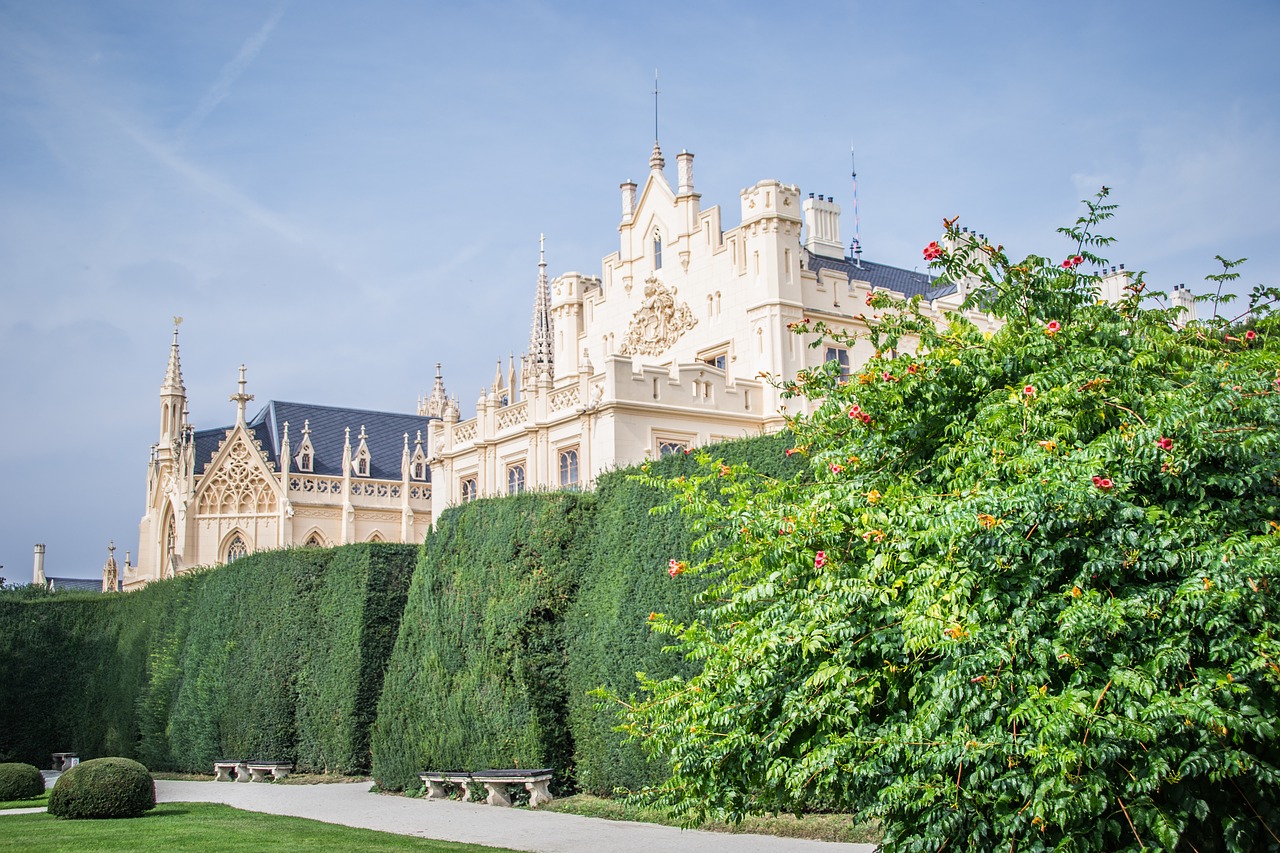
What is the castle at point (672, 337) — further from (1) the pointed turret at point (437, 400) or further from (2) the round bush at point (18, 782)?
(1) the pointed turret at point (437, 400)

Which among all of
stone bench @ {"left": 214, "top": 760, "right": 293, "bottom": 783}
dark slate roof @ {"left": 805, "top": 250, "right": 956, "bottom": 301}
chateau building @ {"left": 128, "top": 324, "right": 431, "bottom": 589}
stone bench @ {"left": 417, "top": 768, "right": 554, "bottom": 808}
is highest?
dark slate roof @ {"left": 805, "top": 250, "right": 956, "bottom": 301}

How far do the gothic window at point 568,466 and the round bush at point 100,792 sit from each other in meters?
12.6

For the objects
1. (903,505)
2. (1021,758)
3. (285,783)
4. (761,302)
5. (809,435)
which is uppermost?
(761,302)

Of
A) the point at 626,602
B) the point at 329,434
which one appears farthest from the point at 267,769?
the point at 329,434

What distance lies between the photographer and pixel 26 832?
17422 millimetres

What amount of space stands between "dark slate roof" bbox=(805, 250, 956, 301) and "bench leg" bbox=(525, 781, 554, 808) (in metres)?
21.0

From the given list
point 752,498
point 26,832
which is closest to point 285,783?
point 26,832

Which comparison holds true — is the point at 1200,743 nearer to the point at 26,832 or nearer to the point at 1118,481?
the point at 1118,481

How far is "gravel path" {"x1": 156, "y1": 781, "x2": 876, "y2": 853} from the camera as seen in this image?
1482cm

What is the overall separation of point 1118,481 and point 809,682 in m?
2.56

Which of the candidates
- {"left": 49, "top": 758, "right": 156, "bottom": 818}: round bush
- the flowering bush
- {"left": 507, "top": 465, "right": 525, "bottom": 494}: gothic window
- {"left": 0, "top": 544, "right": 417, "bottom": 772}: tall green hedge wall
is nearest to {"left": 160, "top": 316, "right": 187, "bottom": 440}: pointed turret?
{"left": 0, "top": 544, "right": 417, "bottom": 772}: tall green hedge wall

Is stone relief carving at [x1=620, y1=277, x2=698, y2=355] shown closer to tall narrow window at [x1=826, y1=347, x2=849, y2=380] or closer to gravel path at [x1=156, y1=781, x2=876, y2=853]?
tall narrow window at [x1=826, y1=347, x2=849, y2=380]

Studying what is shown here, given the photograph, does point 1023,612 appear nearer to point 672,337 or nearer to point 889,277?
point 672,337

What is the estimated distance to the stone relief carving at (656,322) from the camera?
111ft
